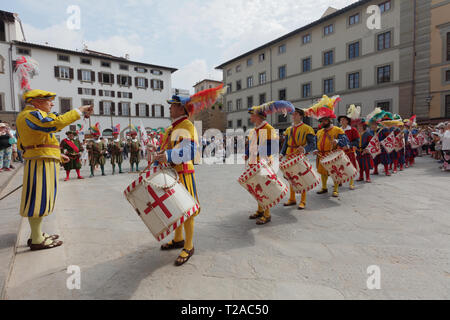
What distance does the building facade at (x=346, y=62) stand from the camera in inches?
850

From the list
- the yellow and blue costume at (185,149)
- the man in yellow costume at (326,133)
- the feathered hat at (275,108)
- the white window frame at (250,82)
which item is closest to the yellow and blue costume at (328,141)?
the man in yellow costume at (326,133)

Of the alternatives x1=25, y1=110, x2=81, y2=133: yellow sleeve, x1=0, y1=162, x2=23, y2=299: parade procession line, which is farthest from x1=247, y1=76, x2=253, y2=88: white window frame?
x1=25, y1=110, x2=81, y2=133: yellow sleeve

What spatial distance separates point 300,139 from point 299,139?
0.06ft

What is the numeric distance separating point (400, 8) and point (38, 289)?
28392 mm

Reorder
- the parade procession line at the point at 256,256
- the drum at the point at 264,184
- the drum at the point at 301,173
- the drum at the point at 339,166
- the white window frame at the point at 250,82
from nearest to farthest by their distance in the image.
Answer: the parade procession line at the point at 256,256
the drum at the point at 264,184
the drum at the point at 301,173
the drum at the point at 339,166
the white window frame at the point at 250,82

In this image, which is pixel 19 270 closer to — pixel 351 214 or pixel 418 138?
pixel 351 214

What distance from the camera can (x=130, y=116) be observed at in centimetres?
3544

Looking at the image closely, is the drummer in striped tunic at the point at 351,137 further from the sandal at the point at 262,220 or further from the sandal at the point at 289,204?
the sandal at the point at 262,220

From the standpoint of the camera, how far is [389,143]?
27.0ft

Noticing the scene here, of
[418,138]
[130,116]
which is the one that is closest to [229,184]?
[418,138]

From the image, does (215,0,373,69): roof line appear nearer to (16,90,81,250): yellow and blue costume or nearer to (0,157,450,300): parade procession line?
(0,157,450,300): parade procession line

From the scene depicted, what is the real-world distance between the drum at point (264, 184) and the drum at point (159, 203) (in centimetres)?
139

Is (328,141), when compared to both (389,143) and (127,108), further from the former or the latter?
(127,108)

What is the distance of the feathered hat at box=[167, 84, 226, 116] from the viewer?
9.12ft
